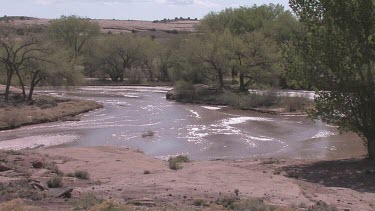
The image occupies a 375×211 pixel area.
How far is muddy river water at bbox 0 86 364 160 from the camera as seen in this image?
1169 inches

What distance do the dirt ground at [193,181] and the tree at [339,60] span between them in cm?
218

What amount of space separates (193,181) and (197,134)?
18873mm

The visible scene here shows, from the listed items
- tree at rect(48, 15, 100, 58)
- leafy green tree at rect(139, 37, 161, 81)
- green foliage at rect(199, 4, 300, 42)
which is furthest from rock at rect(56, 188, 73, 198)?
tree at rect(48, 15, 100, 58)

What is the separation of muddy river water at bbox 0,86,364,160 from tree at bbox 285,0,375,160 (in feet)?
18.7

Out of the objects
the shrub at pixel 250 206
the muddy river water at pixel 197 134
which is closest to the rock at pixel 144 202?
the shrub at pixel 250 206

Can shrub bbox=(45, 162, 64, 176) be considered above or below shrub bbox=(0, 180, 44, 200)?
below

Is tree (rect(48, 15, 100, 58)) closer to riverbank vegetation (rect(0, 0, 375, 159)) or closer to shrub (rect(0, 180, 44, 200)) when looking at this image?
riverbank vegetation (rect(0, 0, 375, 159))

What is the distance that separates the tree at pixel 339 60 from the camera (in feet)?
67.9

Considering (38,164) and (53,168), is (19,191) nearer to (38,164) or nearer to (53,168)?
(53,168)

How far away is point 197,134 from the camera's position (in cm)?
3644

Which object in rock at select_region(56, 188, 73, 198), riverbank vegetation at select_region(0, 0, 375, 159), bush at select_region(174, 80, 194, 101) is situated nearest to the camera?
rock at select_region(56, 188, 73, 198)

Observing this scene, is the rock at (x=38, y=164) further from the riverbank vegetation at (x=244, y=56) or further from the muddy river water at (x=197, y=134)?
the riverbank vegetation at (x=244, y=56)

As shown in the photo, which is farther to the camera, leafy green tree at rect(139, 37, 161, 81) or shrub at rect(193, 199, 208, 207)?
leafy green tree at rect(139, 37, 161, 81)

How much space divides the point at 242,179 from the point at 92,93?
181 feet
